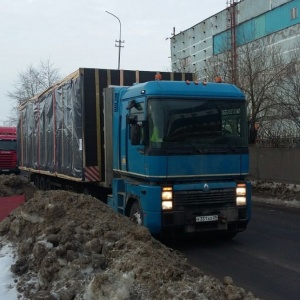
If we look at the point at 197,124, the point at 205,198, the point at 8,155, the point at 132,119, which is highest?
the point at 132,119

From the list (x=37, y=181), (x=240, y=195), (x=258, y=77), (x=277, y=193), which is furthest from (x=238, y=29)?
(x=240, y=195)

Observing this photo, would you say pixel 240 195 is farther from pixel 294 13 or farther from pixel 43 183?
pixel 294 13

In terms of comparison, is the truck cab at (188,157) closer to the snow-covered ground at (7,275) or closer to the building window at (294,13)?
the snow-covered ground at (7,275)

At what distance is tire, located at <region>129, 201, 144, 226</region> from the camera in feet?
29.9

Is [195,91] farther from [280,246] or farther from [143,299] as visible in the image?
[143,299]

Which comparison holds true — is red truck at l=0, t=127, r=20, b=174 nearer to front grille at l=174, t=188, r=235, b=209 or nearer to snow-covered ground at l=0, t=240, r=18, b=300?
front grille at l=174, t=188, r=235, b=209

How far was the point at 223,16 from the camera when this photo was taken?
5584cm

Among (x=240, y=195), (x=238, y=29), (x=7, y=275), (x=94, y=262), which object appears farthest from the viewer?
(x=238, y=29)

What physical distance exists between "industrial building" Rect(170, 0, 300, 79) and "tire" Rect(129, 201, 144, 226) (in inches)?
993

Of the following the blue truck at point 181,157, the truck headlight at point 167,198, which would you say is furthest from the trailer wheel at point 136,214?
the truck headlight at point 167,198

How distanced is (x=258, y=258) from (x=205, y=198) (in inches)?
55.5

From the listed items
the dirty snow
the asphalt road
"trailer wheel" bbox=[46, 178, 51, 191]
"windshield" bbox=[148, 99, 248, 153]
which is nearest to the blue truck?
"windshield" bbox=[148, 99, 248, 153]

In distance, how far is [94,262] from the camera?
580 cm

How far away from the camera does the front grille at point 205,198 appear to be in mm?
8812
